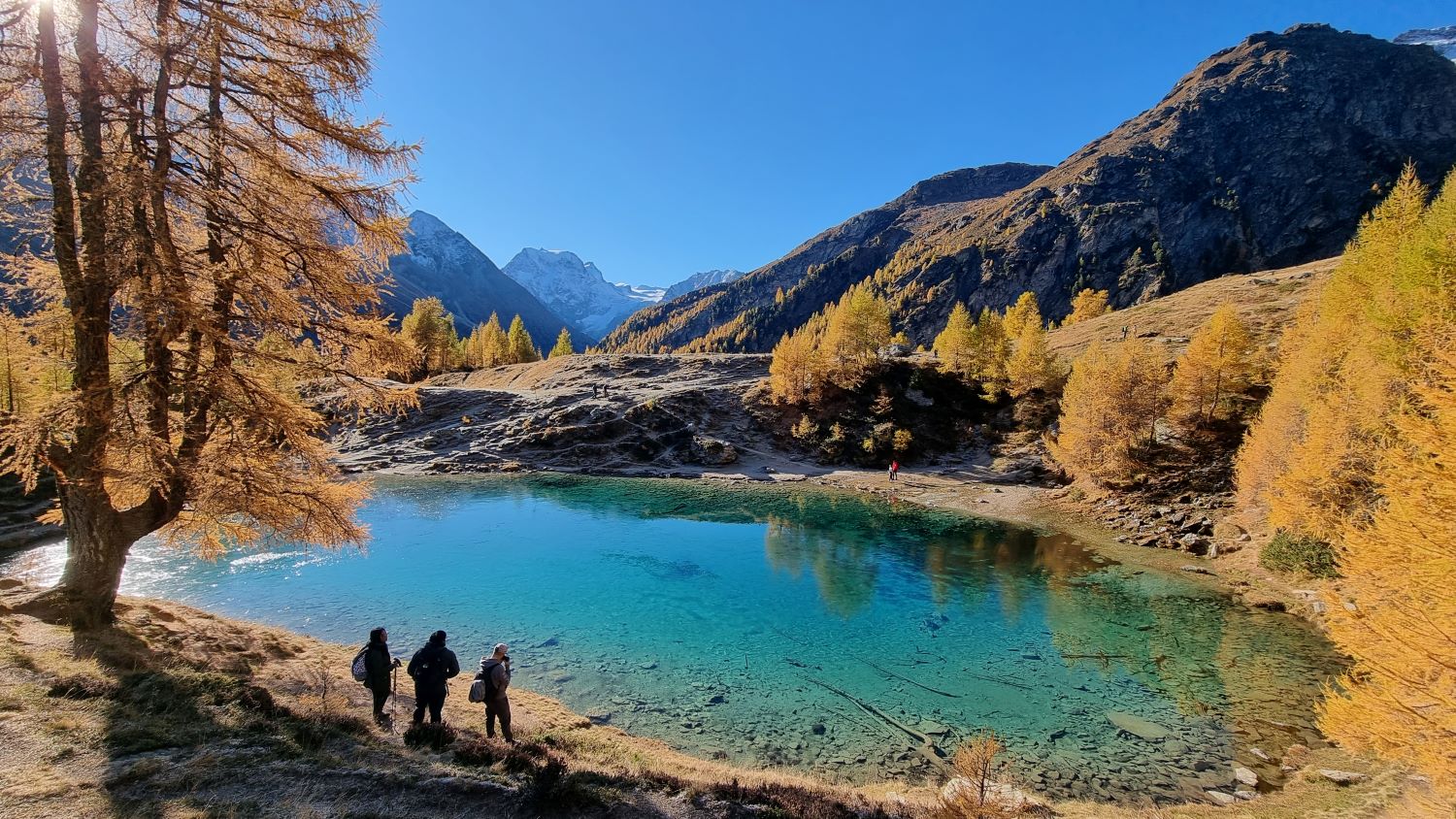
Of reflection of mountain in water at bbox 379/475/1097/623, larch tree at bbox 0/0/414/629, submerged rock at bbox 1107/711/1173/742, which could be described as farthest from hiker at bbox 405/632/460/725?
reflection of mountain in water at bbox 379/475/1097/623

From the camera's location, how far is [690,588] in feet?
101

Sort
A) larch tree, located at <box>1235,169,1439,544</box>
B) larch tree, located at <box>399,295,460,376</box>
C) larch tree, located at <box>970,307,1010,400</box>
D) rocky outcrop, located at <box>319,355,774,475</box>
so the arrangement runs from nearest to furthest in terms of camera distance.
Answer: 1. larch tree, located at <box>1235,169,1439,544</box>
2. rocky outcrop, located at <box>319,355,774,475</box>
3. larch tree, located at <box>970,307,1010,400</box>
4. larch tree, located at <box>399,295,460,376</box>

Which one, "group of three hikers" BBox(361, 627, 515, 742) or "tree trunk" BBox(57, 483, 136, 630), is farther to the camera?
"group of three hikers" BBox(361, 627, 515, 742)

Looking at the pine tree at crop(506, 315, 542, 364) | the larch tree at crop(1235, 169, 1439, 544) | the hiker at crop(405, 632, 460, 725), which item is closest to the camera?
the hiker at crop(405, 632, 460, 725)

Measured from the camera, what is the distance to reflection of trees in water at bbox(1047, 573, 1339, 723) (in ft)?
62.5

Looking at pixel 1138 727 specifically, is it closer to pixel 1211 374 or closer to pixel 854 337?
pixel 1211 374

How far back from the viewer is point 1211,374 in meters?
47.5

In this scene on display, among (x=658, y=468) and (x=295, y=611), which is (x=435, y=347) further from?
(x=295, y=611)

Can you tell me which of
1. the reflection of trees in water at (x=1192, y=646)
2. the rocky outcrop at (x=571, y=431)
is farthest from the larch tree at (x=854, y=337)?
the reflection of trees in water at (x=1192, y=646)

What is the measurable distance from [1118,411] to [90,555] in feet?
183

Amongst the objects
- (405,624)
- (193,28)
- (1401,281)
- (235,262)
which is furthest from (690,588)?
(1401,281)

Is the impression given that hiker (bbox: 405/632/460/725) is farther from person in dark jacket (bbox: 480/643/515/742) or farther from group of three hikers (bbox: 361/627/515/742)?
person in dark jacket (bbox: 480/643/515/742)

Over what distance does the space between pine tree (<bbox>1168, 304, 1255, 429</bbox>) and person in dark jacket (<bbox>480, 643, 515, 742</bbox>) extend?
185ft

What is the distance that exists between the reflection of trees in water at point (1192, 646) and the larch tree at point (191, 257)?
2720cm
